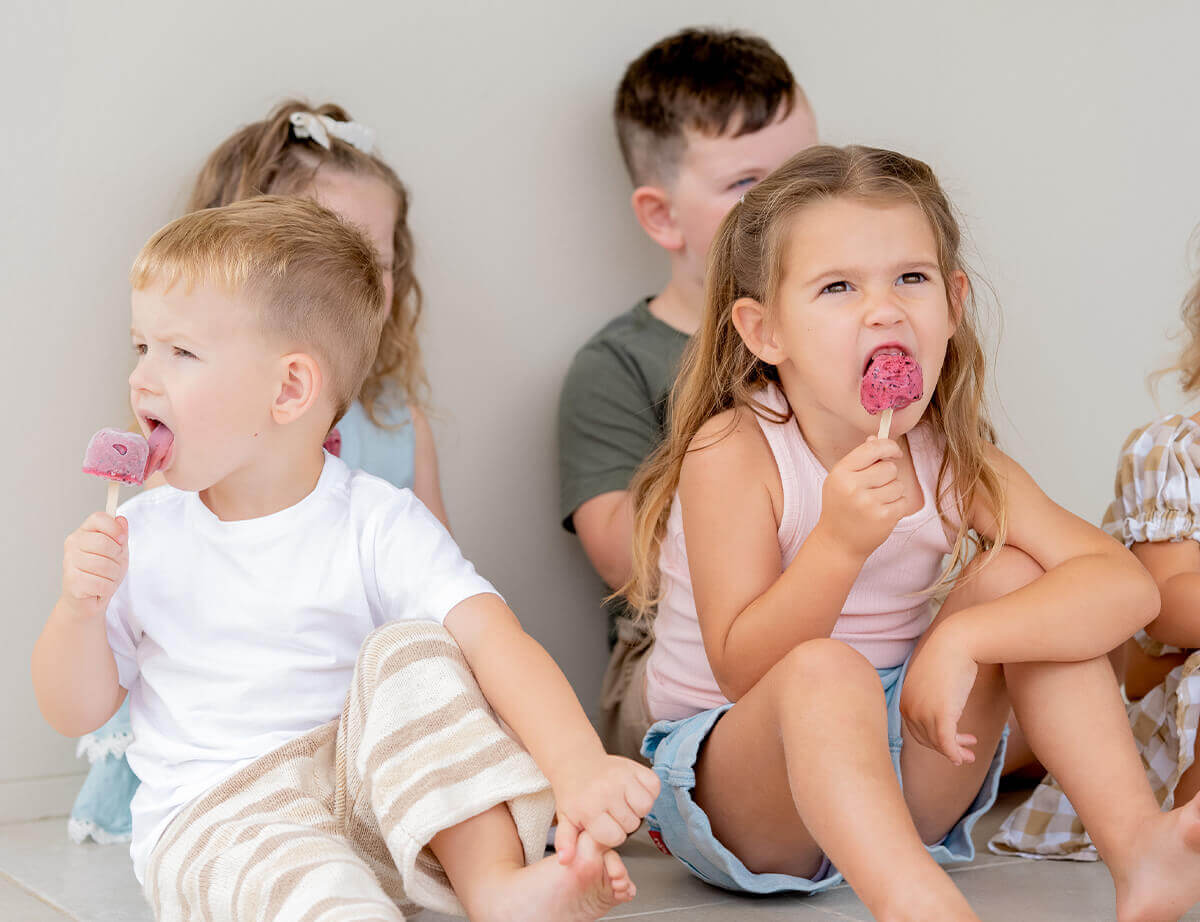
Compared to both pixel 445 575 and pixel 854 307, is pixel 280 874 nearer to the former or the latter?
pixel 445 575

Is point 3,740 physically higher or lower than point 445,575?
lower

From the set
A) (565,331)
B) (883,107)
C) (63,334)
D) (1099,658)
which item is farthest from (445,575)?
(883,107)

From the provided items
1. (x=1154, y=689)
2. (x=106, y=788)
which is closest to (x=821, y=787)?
(x=1154, y=689)

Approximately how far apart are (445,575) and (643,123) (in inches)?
38.2

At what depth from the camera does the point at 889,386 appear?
1145 millimetres

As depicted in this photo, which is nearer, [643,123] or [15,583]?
[15,583]

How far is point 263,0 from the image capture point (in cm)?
169

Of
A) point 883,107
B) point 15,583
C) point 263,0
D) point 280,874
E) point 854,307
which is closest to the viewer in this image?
point 280,874

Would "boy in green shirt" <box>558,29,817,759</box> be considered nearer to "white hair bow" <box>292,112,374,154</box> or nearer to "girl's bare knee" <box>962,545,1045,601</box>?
"white hair bow" <box>292,112,374,154</box>

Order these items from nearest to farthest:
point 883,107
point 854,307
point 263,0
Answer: point 854,307, point 263,0, point 883,107

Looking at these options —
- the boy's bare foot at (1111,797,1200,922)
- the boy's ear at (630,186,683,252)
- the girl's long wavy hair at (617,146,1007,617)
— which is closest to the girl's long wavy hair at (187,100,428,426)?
the boy's ear at (630,186,683,252)

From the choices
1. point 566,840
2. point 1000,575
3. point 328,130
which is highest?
point 328,130

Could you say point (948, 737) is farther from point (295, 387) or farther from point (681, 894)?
point (295, 387)

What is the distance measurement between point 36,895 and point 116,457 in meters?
0.48
